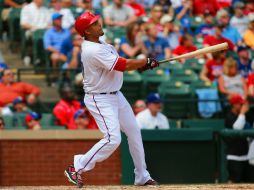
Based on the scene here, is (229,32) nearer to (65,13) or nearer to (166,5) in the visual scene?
(166,5)

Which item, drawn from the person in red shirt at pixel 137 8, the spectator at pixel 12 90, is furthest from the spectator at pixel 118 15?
the spectator at pixel 12 90

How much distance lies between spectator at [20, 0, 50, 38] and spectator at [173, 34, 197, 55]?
83.0 inches

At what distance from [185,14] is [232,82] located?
2.78 m

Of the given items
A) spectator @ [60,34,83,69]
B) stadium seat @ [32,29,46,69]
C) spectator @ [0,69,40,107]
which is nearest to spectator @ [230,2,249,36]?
spectator @ [60,34,83,69]

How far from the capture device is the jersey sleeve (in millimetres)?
8484

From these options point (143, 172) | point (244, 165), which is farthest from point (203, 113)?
point (143, 172)

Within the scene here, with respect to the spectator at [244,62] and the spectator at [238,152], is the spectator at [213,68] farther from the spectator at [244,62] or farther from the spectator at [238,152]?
the spectator at [238,152]

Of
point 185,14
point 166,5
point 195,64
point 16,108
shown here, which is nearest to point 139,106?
point 16,108

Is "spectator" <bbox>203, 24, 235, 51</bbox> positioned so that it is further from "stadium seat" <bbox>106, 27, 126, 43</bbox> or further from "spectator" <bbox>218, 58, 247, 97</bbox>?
"stadium seat" <bbox>106, 27, 126, 43</bbox>

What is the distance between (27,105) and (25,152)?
3.85ft

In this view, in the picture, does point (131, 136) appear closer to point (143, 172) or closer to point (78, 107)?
point (143, 172)

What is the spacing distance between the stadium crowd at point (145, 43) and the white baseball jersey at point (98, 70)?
2997mm

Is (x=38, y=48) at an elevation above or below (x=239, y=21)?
below

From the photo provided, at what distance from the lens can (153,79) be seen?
13461mm
